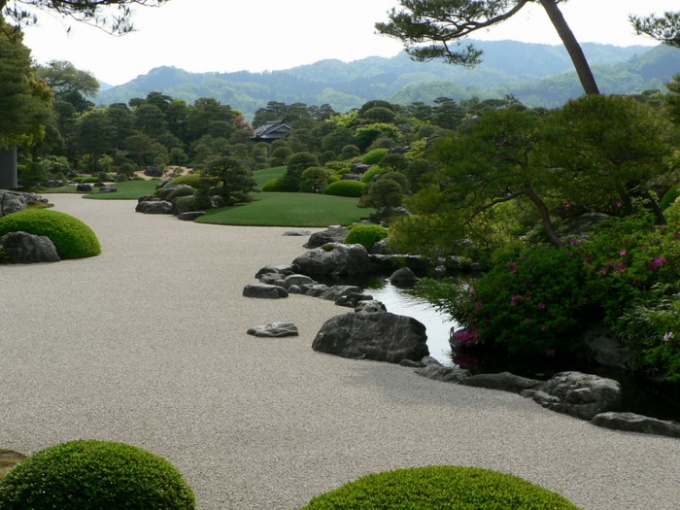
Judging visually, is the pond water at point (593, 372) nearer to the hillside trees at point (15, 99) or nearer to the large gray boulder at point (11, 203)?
the large gray boulder at point (11, 203)

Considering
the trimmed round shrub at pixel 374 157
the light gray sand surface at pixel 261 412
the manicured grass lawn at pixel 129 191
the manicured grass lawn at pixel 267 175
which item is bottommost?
the manicured grass lawn at pixel 129 191

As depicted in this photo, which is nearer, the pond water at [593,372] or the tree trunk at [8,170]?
the pond water at [593,372]

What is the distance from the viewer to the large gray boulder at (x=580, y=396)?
6.73 meters

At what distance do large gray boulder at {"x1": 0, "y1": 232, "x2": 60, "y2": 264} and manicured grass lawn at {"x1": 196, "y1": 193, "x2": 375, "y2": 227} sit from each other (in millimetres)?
8779

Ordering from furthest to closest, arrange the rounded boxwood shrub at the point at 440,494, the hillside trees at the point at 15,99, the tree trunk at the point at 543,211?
1. the hillside trees at the point at 15,99
2. the tree trunk at the point at 543,211
3. the rounded boxwood shrub at the point at 440,494

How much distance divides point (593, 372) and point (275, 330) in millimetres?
3958

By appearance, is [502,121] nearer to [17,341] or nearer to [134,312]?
[134,312]

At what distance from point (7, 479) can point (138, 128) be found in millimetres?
55869

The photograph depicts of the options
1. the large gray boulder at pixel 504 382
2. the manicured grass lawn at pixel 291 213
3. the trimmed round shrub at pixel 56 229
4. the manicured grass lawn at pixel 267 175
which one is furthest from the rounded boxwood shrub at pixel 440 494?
the manicured grass lawn at pixel 267 175

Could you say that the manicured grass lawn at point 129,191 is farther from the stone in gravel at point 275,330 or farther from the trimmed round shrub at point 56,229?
the stone in gravel at point 275,330

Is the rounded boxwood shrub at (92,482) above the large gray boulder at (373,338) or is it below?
above

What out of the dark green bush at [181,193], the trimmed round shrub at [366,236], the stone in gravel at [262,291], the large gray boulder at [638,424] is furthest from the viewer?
the dark green bush at [181,193]

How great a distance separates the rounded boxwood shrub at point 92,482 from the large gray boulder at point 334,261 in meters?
11.7

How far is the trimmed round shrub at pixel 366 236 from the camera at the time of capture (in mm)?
18359
